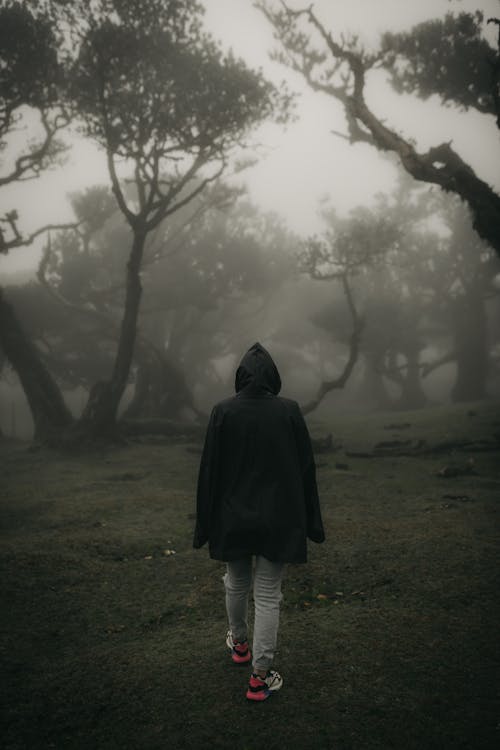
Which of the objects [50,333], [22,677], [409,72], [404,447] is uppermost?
[409,72]

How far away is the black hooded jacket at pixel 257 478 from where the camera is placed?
362cm

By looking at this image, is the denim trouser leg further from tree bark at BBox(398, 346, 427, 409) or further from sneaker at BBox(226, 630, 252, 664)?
tree bark at BBox(398, 346, 427, 409)

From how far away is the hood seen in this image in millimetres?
3879

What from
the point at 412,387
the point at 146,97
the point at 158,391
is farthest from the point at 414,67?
the point at 412,387

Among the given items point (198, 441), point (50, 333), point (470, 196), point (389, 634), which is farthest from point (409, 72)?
point (50, 333)

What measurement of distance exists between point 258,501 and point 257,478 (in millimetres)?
169

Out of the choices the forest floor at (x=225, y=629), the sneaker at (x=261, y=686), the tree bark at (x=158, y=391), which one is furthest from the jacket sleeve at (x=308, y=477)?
the tree bark at (x=158, y=391)

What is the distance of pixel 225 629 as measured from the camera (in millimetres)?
4695

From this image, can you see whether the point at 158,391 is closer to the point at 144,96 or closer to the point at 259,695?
the point at 144,96

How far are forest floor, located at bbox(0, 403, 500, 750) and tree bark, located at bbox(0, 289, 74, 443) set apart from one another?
972 centimetres

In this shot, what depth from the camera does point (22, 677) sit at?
3939 millimetres

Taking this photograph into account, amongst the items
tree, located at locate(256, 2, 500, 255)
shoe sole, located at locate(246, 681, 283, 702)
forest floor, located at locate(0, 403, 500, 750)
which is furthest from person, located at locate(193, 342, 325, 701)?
tree, located at locate(256, 2, 500, 255)

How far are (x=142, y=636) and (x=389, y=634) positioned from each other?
2.29 meters

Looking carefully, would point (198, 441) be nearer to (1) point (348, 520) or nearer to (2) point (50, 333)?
(1) point (348, 520)
